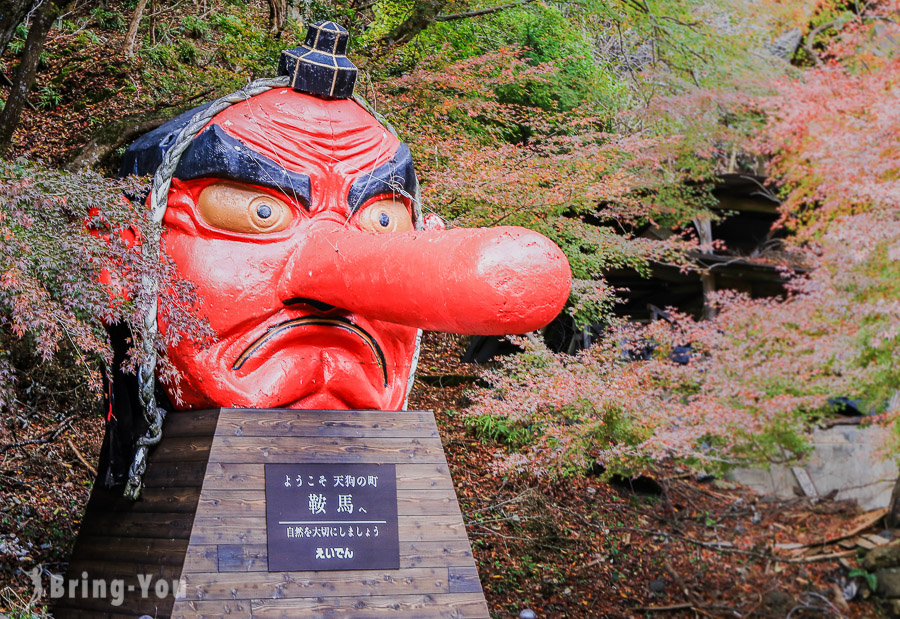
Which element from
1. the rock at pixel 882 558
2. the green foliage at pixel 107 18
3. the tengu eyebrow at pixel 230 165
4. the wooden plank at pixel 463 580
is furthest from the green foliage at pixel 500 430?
the green foliage at pixel 107 18

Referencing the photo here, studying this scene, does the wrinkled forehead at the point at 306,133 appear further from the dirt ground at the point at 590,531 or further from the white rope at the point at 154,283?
the dirt ground at the point at 590,531

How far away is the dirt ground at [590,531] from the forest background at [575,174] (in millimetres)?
157

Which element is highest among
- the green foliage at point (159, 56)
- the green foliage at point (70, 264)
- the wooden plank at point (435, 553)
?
the green foliage at point (70, 264)

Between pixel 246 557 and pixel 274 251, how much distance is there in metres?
1.08

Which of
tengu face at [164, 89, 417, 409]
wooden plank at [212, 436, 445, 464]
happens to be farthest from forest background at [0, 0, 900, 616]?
wooden plank at [212, 436, 445, 464]

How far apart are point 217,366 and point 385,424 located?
2.14 feet

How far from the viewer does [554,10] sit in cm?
827

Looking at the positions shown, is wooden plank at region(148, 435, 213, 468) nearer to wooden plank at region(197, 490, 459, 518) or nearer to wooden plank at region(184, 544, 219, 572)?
wooden plank at region(197, 490, 459, 518)

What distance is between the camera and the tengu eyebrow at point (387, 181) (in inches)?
136

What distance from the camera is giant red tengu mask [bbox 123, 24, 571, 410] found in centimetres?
316

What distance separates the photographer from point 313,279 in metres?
3.19

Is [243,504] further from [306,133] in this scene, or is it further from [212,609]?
[306,133]

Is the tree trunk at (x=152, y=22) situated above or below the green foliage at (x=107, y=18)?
above

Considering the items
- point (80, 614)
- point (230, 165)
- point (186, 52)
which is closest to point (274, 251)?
point (230, 165)
